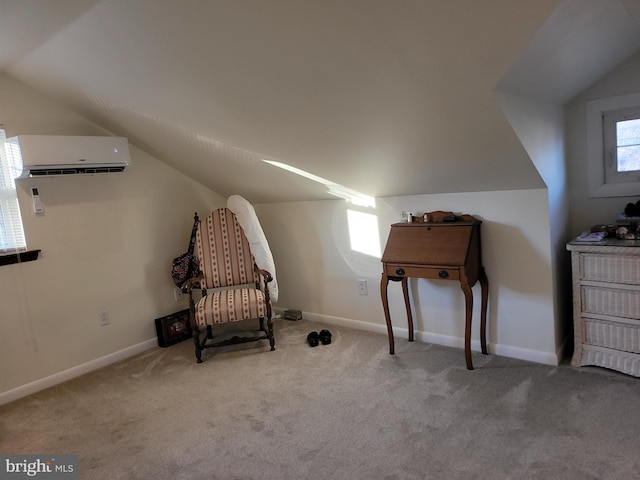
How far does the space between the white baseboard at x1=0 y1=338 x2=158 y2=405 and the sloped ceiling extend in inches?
67.0

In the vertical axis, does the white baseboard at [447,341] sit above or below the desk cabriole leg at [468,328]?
below

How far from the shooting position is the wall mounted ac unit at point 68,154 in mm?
2781

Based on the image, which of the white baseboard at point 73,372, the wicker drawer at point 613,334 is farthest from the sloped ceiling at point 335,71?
the white baseboard at point 73,372

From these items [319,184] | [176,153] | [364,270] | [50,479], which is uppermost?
[176,153]

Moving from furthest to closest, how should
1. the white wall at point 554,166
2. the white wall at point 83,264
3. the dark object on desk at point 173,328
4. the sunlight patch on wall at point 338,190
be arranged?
1. the dark object on desk at point 173,328
2. the sunlight patch on wall at point 338,190
3. the white wall at point 83,264
4. the white wall at point 554,166

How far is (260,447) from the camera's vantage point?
209 centimetres

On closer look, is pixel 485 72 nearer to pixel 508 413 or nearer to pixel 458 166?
pixel 458 166

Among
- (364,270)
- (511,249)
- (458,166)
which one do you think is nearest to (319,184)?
(364,270)

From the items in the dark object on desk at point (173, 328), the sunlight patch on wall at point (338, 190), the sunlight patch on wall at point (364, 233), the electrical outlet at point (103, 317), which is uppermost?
the sunlight patch on wall at point (338, 190)

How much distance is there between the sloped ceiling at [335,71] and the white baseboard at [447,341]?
1037 mm

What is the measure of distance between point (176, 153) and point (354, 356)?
2.06 metres

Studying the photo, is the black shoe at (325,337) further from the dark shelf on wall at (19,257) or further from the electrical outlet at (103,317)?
the dark shelf on wall at (19,257)

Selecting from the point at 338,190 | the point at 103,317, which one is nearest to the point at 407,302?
the point at 338,190

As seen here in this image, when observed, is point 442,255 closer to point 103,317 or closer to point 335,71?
point 335,71
